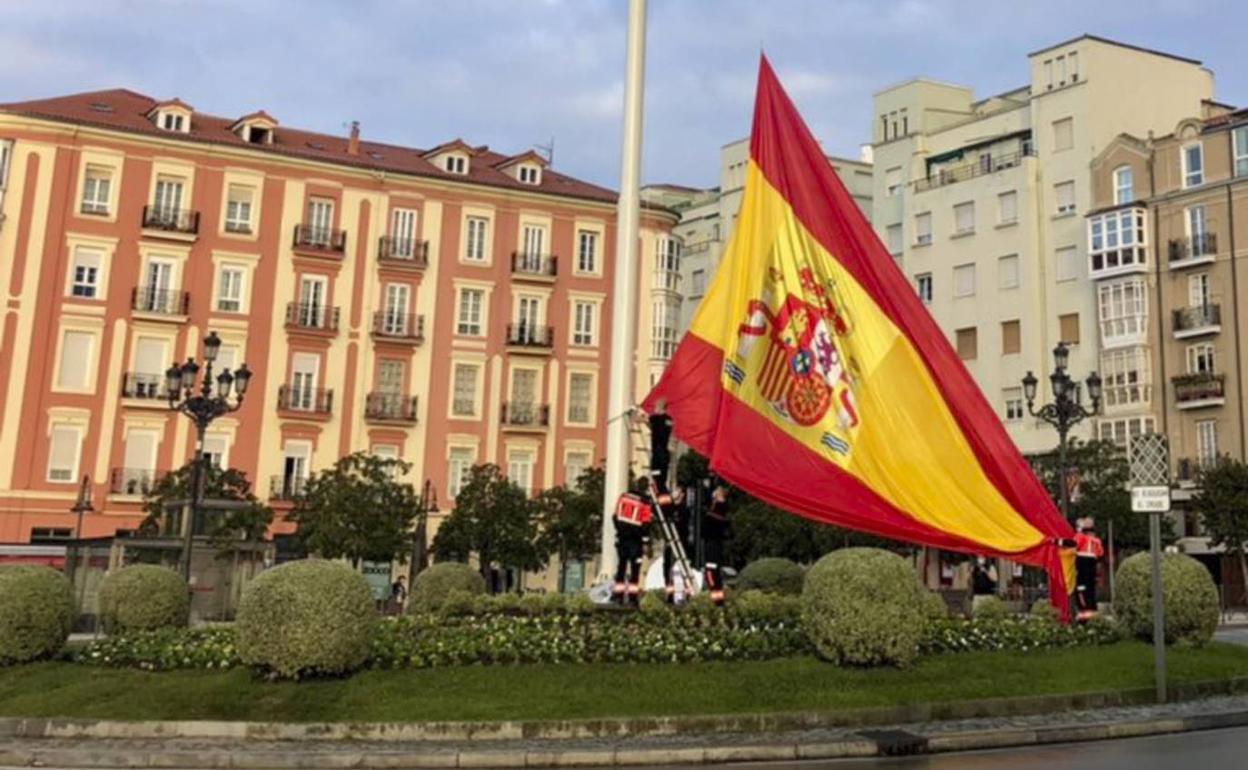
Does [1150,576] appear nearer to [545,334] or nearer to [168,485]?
[168,485]

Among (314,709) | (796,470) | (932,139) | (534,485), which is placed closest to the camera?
(314,709)

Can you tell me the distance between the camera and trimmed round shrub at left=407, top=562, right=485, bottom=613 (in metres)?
20.2

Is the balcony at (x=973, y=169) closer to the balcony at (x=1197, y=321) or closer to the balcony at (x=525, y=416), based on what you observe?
the balcony at (x=1197, y=321)

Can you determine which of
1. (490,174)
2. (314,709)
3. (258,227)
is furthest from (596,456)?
(314,709)

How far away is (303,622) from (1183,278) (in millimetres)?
47989

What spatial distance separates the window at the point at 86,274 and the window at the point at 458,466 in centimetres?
1601

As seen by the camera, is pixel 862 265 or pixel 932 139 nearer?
pixel 862 265

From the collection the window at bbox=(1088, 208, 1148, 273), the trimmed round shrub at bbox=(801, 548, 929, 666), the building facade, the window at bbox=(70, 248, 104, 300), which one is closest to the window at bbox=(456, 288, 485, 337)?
the building facade

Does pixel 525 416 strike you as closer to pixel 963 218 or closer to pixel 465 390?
pixel 465 390

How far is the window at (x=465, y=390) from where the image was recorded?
53344 millimetres

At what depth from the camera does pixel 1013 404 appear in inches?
2261

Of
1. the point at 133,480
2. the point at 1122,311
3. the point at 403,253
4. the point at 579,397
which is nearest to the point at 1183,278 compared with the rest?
the point at 1122,311

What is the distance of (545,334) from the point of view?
54781 millimetres

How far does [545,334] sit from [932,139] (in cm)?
2524
